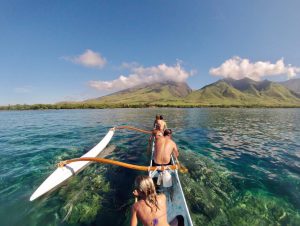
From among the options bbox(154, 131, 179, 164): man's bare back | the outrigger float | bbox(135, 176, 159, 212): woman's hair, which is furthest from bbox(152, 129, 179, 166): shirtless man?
bbox(135, 176, 159, 212): woman's hair

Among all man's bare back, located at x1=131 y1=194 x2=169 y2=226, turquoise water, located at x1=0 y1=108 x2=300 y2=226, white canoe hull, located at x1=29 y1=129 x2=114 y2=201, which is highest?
man's bare back, located at x1=131 y1=194 x2=169 y2=226

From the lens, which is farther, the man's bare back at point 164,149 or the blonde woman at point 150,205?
the man's bare back at point 164,149

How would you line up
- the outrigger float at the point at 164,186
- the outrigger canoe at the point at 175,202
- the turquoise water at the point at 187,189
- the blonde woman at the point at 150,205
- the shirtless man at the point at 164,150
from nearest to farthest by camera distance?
the blonde woman at the point at 150,205, the outrigger canoe at the point at 175,202, the outrigger float at the point at 164,186, the turquoise water at the point at 187,189, the shirtless man at the point at 164,150

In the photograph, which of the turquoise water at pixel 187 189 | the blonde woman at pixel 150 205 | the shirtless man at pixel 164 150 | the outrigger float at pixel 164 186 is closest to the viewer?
the blonde woman at pixel 150 205

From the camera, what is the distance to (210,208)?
8.06 meters

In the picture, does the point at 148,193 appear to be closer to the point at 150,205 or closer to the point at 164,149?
the point at 150,205

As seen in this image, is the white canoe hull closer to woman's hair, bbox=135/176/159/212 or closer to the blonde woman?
the blonde woman

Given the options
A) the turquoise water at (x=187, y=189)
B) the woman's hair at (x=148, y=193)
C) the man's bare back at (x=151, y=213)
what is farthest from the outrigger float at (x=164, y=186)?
the woman's hair at (x=148, y=193)

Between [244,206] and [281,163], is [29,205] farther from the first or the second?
[281,163]

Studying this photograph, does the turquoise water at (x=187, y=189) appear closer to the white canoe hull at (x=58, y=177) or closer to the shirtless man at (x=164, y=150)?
the white canoe hull at (x=58, y=177)

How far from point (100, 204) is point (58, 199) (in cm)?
239

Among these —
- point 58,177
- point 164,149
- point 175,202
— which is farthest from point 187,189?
point 58,177

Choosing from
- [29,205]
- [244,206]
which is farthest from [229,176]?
[29,205]

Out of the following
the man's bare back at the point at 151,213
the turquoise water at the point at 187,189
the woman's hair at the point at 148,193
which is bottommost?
the turquoise water at the point at 187,189
